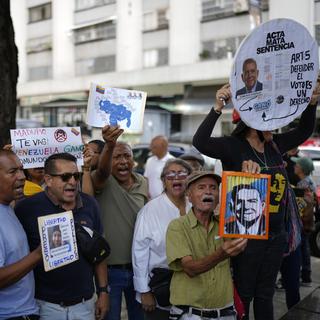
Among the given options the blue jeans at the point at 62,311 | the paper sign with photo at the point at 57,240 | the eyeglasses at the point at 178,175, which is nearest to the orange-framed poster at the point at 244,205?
the paper sign with photo at the point at 57,240

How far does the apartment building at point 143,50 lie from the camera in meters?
23.5

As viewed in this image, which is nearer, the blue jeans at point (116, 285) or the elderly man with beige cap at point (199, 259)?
the elderly man with beige cap at point (199, 259)

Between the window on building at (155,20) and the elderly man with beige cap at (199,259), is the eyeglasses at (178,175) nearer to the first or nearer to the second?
the elderly man with beige cap at (199,259)

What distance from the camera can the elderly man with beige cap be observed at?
2506 mm

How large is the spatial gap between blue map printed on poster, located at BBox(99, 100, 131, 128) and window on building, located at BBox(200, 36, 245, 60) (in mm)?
20921

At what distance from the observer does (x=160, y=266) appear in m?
3.01

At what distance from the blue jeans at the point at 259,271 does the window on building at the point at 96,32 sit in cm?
2773

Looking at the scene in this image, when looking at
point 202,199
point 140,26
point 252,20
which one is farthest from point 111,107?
point 140,26

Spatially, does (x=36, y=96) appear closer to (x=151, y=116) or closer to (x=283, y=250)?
(x=151, y=116)

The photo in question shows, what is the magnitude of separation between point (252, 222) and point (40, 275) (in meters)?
1.25

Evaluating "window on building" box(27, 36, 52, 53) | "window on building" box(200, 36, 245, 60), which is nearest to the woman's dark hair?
"window on building" box(200, 36, 245, 60)

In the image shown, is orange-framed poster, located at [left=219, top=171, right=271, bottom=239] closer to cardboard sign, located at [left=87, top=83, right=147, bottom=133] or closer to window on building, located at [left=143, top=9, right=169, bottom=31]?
cardboard sign, located at [left=87, top=83, right=147, bottom=133]

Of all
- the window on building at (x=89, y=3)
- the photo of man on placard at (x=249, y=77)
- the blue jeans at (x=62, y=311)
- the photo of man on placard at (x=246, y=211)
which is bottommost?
the blue jeans at (x=62, y=311)

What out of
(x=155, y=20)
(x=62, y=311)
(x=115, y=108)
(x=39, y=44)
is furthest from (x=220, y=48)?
(x=62, y=311)
